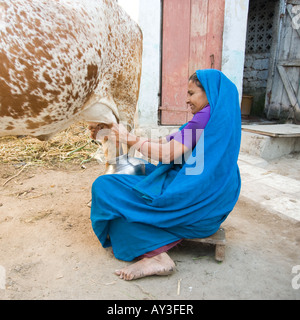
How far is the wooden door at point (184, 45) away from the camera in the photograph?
4.31 meters

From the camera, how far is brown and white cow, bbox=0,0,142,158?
156 cm

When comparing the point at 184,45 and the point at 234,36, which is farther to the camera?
the point at 234,36

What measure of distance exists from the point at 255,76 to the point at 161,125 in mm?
3934

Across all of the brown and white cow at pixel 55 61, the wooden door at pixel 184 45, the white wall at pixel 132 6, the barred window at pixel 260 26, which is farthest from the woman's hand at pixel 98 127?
the barred window at pixel 260 26

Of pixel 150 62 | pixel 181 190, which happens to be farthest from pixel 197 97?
pixel 150 62

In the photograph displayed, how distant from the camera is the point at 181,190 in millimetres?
1610

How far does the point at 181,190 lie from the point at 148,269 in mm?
515

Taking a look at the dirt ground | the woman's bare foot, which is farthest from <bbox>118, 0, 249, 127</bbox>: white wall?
the woman's bare foot

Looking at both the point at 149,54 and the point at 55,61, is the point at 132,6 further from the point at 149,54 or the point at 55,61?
the point at 55,61

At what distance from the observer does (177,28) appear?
4348mm

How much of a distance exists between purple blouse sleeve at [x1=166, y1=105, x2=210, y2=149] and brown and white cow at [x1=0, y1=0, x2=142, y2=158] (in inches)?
31.1

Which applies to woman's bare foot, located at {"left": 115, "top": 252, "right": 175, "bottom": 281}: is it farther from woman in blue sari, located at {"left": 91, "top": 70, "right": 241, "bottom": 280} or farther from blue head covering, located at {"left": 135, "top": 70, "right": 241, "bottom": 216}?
blue head covering, located at {"left": 135, "top": 70, "right": 241, "bottom": 216}

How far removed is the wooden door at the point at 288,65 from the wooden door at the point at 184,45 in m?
1.97

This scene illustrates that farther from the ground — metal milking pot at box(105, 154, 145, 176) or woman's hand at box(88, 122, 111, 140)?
woman's hand at box(88, 122, 111, 140)
